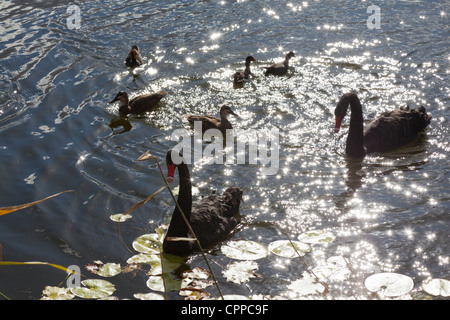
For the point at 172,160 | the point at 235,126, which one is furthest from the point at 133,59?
the point at 172,160

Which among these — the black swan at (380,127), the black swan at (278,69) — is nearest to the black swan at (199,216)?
the black swan at (380,127)

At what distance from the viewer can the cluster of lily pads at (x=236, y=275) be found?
4.78 m

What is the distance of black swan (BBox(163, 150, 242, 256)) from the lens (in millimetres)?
5465

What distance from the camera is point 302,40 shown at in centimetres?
1189

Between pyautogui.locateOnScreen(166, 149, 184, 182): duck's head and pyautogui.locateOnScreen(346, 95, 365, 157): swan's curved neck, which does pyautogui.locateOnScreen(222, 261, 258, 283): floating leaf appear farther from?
pyautogui.locateOnScreen(346, 95, 365, 157): swan's curved neck

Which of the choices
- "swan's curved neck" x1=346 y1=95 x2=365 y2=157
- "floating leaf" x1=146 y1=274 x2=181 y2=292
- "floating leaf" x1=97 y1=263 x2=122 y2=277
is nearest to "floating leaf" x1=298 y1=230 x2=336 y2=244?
"floating leaf" x1=146 y1=274 x2=181 y2=292

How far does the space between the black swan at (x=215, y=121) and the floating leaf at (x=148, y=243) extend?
3.09m

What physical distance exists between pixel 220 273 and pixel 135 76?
618 centimetres

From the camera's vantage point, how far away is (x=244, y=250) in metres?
5.55

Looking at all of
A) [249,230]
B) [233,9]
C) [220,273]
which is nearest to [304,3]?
[233,9]

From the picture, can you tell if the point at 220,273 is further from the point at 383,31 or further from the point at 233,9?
the point at 233,9

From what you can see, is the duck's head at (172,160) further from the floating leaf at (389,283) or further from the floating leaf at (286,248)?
the floating leaf at (389,283)

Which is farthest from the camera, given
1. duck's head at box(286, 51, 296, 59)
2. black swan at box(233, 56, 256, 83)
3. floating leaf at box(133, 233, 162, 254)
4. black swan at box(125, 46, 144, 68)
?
duck's head at box(286, 51, 296, 59)

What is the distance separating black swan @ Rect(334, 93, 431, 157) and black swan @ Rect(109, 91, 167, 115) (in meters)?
3.25
